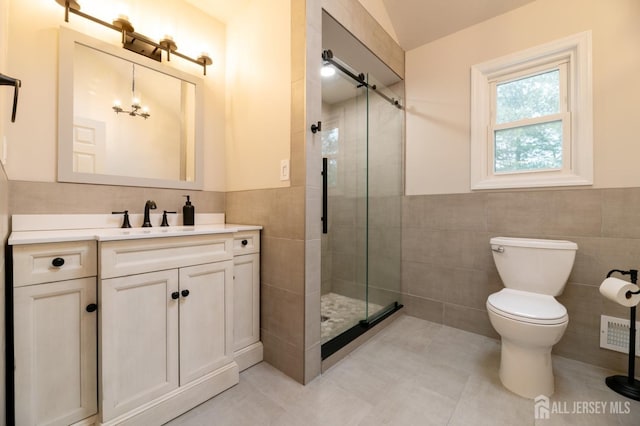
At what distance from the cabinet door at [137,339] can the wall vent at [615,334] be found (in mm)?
2566

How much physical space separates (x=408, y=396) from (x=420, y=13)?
2.83 m

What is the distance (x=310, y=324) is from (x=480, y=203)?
1652 millimetres

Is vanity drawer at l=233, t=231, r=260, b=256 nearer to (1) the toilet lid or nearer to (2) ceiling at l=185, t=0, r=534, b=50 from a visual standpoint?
(1) the toilet lid

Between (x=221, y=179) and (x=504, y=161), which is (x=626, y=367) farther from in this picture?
(x=221, y=179)

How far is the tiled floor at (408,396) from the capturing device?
1.29 meters

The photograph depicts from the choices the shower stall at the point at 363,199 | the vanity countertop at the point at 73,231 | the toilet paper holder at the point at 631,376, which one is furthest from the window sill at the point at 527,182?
→ the vanity countertop at the point at 73,231

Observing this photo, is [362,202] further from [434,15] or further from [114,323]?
[114,323]

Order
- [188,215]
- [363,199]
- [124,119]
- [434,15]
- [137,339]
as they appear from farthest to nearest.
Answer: [363,199] < [434,15] < [188,215] < [124,119] < [137,339]

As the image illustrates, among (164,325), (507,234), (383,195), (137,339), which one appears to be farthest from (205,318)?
(507,234)

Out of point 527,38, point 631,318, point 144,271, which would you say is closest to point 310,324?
point 144,271

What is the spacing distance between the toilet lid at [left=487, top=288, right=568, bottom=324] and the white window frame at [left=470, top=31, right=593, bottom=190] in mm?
802

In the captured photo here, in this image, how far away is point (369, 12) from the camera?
7.04 ft

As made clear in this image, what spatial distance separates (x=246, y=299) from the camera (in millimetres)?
1747

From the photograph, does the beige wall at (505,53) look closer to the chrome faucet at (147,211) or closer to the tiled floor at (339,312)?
the tiled floor at (339,312)
